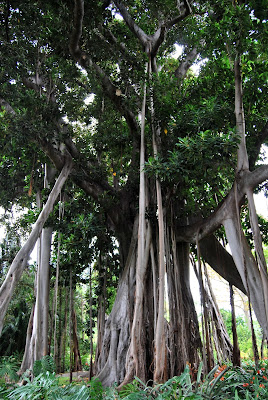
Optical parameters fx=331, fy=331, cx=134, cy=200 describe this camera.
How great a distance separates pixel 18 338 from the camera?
7.87 meters

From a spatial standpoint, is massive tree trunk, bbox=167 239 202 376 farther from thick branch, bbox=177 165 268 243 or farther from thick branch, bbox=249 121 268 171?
thick branch, bbox=249 121 268 171

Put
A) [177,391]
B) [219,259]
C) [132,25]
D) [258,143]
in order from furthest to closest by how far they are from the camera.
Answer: [132,25], [219,259], [258,143], [177,391]

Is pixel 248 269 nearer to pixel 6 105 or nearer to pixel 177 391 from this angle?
pixel 177 391

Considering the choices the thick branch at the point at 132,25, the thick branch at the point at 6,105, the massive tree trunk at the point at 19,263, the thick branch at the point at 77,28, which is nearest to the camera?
the massive tree trunk at the point at 19,263

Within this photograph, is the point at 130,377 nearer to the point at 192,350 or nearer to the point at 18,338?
the point at 192,350

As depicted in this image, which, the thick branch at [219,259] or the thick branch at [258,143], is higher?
the thick branch at [258,143]

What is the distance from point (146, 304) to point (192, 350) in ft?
2.79

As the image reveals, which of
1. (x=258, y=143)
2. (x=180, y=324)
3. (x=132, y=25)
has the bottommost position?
(x=180, y=324)

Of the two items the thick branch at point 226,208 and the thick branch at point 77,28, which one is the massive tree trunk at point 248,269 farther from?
the thick branch at point 77,28

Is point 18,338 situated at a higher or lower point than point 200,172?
lower

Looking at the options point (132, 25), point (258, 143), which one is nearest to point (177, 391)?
point (258, 143)

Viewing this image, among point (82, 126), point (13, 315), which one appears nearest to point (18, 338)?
point (13, 315)

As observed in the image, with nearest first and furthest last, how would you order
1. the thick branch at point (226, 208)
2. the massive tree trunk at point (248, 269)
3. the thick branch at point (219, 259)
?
the massive tree trunk at point (248, 269)
the thick branch at point (226, 208)
the thick branch at point (219, 259)

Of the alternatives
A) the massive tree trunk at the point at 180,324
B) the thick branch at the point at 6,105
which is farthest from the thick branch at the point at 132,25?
the massive tree trunk at the point at 180,324
